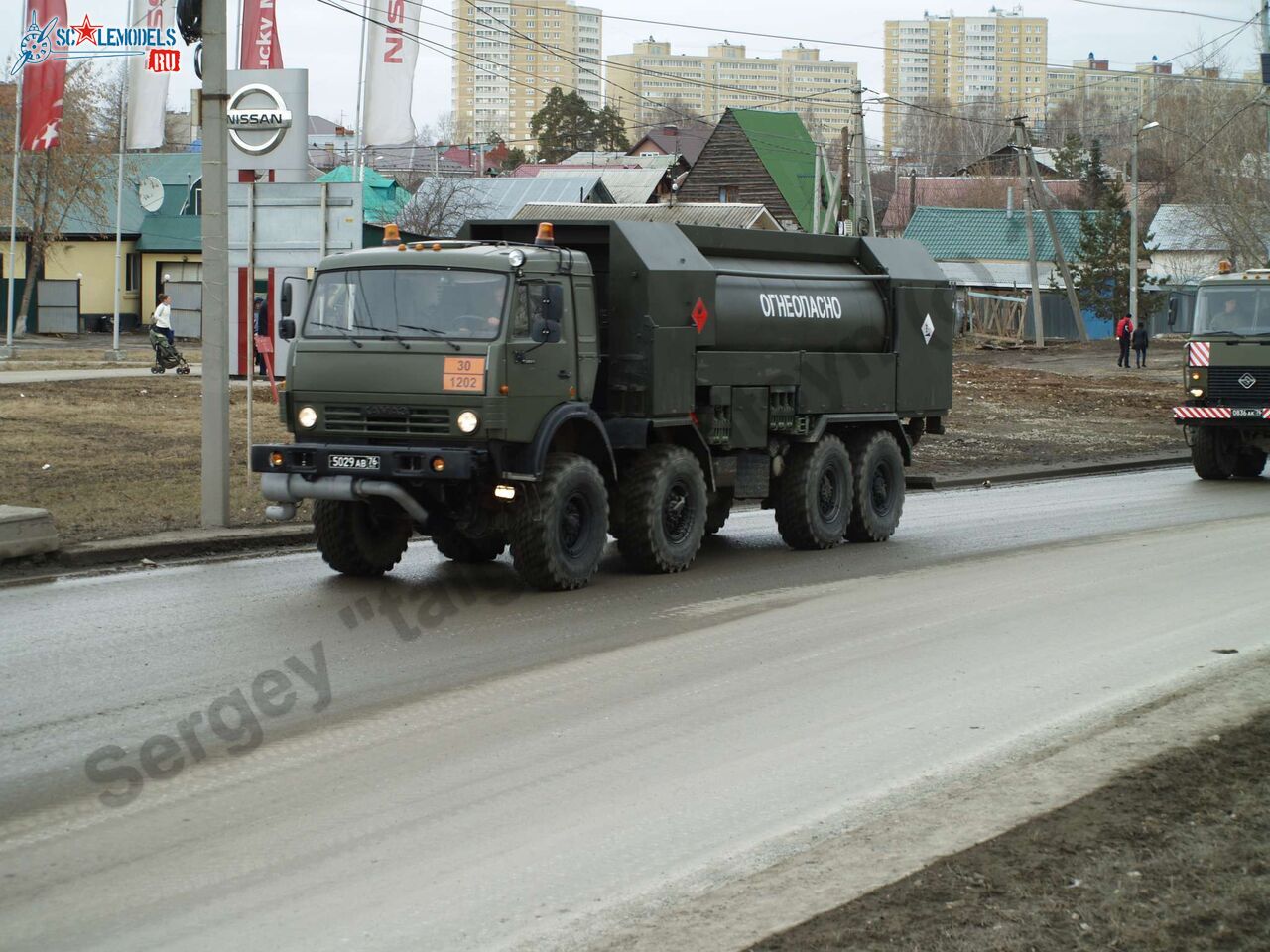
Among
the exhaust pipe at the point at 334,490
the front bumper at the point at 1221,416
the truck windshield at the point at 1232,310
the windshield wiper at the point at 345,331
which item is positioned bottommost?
the exhaust pipe at the point at 334,490

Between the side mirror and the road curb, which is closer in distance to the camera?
the side mirror

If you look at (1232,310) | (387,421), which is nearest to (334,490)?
(387,421)

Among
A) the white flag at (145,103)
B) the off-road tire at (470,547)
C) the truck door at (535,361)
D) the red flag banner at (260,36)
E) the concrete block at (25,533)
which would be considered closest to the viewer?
the truck door at (535,361)

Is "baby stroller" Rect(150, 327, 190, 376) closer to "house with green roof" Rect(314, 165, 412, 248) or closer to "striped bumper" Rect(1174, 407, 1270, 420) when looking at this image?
"house with green roof" Rect(314, 165, 412, 248)

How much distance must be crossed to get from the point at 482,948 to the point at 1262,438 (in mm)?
20332

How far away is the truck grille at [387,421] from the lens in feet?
38.1

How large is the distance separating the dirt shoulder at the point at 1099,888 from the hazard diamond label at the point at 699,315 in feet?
23.8

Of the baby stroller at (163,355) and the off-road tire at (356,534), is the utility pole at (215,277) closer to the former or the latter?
the off-road tire at (356,534)

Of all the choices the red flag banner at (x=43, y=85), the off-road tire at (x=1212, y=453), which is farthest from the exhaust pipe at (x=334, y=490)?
the red flag banner at (x=43, y=85)

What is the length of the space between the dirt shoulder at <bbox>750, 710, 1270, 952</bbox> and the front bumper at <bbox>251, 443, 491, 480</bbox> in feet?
18.9

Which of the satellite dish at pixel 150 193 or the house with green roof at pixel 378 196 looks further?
the satellite dish at pixel 150 193

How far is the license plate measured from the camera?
1159 centimetres

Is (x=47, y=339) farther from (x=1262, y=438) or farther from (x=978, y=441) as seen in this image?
(x=1262, y=438)

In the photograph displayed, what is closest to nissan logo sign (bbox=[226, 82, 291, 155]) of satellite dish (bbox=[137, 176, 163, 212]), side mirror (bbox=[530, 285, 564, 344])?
side mirror (bbox=[530, 285, 564, 344])
